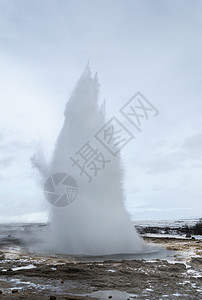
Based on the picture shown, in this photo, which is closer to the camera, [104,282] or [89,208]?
[104,282]

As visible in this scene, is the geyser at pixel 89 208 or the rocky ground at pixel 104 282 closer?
the rocky ground at pixel 104 282

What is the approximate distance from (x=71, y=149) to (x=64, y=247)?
8.94 meters

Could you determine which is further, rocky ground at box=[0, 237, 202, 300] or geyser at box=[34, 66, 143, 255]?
geyser at box=[34, 66, 143, 255]

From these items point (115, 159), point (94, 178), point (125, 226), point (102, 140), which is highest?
point (102, 140)

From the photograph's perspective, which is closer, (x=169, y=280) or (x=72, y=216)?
(x=169, y=280)

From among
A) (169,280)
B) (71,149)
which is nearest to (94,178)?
(71,149)

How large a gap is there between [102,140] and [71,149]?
3225 mm

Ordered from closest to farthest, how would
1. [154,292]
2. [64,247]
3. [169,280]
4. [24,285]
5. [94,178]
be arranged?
[154,292] < [24,285] < [169,280] < [64,247] < [94,178]

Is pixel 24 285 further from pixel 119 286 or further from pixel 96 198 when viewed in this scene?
pixel 96 198

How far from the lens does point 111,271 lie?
1318 centimetres

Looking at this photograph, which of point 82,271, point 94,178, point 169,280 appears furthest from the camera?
point 94,178

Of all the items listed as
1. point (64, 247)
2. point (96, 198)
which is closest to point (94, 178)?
point (96, 198)

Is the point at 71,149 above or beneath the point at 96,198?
above

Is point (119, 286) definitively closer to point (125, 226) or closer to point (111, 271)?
point (111, 271)
